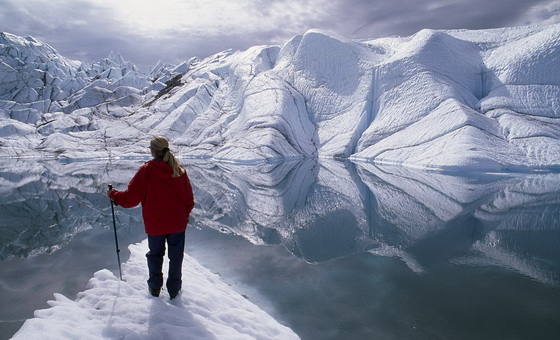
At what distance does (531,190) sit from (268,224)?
53.5 ft

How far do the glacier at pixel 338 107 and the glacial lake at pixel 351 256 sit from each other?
54.5ft

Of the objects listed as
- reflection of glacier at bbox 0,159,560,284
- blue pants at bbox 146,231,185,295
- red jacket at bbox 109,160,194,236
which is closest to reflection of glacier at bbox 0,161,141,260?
reflection of glacier at bbox 0,159,560,284

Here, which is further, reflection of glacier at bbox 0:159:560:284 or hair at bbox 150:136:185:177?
reflection of glacier at bbox 0:159:560:284

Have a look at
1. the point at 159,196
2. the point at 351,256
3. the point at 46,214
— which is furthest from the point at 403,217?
the point at 46,214

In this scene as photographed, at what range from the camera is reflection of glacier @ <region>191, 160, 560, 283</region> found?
9.12 metres

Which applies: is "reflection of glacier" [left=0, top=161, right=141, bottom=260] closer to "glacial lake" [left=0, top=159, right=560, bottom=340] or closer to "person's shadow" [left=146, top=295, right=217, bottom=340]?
"glacial lake" [left=0, top=159, right=560, bottom=340]

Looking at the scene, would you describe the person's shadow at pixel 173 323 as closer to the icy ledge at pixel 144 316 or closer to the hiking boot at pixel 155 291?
the icy ledge at pixel 144 316

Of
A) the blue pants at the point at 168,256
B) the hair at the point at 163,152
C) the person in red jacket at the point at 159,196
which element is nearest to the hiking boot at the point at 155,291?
the blue pants at the point at 168,256

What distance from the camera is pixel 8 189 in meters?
21.6

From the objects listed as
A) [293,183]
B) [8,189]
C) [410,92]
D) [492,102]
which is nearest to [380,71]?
[410,92]

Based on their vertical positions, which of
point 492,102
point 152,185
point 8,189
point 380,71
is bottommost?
point 8,189

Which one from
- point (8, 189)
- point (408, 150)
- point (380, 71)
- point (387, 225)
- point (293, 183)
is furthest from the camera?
point (380, 71)

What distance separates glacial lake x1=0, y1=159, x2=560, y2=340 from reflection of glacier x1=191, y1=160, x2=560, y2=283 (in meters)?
0.07

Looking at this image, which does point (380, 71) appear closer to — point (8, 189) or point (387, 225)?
point (387, 225)
